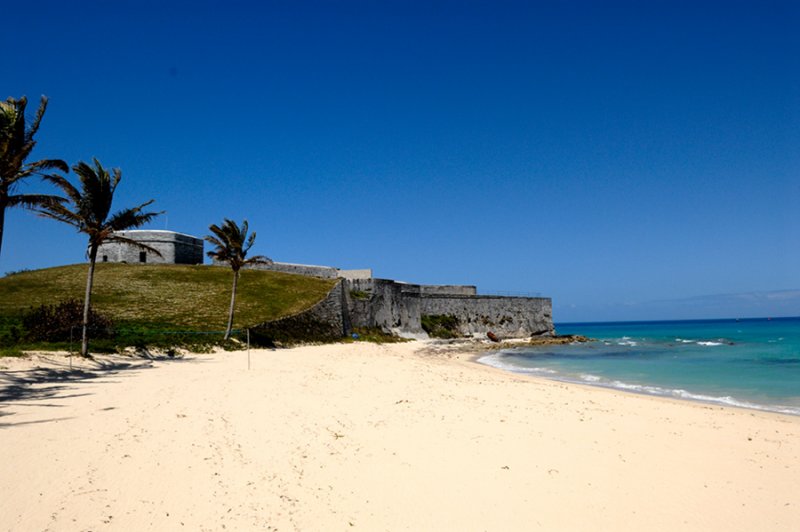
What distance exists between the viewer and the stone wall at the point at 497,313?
55.5 m

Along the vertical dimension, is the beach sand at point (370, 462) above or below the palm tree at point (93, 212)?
below

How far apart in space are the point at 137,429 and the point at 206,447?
147 centimetres

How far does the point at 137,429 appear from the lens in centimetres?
802

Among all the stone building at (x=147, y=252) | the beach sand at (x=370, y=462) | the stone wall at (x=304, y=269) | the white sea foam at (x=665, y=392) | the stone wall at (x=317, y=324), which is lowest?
the white sea foam at (x=665, y=392)

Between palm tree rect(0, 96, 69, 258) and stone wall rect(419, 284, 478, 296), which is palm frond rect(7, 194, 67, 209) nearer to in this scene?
palm tree rect(0, 96, 69, 258)

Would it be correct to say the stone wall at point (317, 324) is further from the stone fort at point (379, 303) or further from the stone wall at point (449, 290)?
the stone wall at point (449, 290)

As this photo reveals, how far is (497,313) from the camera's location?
6062cm

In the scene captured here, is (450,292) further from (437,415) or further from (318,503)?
(318,503)

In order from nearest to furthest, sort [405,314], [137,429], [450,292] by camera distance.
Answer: [137,429] < [405,314] < [450,292]

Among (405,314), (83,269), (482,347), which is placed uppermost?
(83,269)

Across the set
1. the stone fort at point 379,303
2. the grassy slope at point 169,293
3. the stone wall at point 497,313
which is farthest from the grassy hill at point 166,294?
the stone wall at point 497,313

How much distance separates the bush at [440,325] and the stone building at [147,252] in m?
25.0

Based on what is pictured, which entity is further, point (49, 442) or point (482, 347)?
point (482, 347)

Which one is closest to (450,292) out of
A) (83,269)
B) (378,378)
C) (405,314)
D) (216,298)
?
(405,314)
